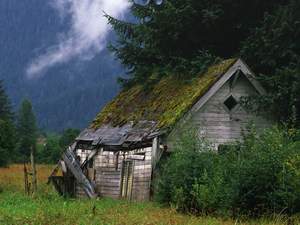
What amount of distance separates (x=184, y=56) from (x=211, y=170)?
11.0 meters

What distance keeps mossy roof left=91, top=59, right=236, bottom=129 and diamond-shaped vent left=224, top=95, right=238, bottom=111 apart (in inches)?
48.5

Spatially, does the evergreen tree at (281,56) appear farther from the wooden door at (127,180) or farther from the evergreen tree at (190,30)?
the wooden door at (127,180)

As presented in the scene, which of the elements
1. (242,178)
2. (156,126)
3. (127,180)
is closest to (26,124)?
(127,180)

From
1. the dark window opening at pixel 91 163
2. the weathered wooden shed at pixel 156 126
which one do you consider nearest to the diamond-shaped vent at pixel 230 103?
the weathered wooden shed at pixel 156 126

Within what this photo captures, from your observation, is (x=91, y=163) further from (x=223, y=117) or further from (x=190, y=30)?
(x=190, y=30)

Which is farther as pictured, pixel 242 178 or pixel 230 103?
pixel 230 103

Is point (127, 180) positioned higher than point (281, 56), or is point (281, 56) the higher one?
point (281, 56)

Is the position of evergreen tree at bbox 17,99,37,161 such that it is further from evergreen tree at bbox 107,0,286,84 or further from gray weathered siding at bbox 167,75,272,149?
gray weathered siding at bbox 167,75,272,149

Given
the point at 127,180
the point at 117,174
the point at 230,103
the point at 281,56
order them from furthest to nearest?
the point at 117,174
the point at 127,180
the point at 230,103
the point at 281,56

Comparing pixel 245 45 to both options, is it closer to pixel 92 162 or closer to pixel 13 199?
pixel 92 162

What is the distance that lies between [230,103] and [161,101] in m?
2.98

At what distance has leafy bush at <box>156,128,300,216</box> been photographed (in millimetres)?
15078

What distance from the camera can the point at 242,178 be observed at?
15.7 meters

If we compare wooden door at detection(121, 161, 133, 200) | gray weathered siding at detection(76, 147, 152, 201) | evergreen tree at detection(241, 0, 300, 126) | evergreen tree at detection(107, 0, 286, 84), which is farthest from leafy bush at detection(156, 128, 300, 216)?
evergreen tree at detection(107, 0, 286, 84)
